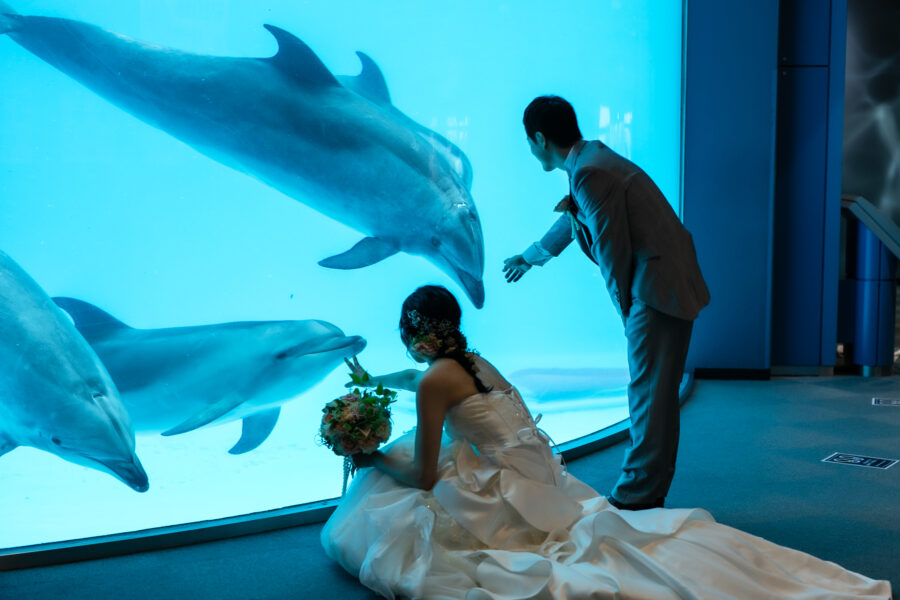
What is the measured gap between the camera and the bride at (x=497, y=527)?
8.55 ft

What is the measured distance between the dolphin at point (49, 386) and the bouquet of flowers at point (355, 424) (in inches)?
36.4

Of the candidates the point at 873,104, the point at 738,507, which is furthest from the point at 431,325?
the point at 873,104

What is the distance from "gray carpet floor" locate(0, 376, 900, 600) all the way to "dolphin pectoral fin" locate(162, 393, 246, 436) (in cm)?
58

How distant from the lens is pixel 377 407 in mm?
3104

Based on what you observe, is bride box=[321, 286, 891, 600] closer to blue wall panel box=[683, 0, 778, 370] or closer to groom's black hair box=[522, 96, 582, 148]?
groom's black hair box=[522, 96, 582, 148]

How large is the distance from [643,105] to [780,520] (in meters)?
3.92

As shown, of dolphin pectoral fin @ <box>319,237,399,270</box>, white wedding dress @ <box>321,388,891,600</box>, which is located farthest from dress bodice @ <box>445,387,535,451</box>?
dolphin pectoral fin @ <box>319,237,399,270</box>

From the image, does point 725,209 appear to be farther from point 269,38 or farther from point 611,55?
point 269,38

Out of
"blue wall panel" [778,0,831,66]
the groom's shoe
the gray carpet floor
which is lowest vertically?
the gray carpet floor

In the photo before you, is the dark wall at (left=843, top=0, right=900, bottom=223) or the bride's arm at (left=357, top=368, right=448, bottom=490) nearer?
the bride's arm at (left=357, top=368, right=448, bottom=490)

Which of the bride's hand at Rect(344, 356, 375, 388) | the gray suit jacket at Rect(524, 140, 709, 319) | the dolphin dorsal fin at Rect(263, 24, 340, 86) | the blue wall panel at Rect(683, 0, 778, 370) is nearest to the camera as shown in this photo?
the bride's hand at Rect(344, 356, 375, 388)

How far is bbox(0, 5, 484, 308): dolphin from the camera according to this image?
3.53 metres

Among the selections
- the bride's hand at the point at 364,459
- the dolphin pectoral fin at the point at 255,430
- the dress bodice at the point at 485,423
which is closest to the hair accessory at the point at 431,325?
the dress bodice at the point at 485,423

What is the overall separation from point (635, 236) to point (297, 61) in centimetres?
175
